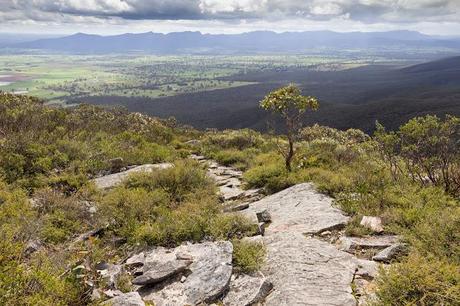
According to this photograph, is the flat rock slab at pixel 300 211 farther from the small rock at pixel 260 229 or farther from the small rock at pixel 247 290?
the small rock at pixel 247 290

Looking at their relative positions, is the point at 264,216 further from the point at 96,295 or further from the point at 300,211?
the point at 96,295

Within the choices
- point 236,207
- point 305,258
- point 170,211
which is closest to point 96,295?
point 305,258

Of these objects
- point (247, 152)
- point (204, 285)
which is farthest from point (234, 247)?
point (247, 152)

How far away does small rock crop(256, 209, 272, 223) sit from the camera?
400 inches

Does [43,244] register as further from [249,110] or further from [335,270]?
[249,110]

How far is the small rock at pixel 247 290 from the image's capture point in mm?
6348

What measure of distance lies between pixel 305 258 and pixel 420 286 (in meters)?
2.42

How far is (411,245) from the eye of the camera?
7.80 m

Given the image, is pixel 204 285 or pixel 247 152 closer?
pixel 204 285

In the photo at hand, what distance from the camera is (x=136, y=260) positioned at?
7.98 metres

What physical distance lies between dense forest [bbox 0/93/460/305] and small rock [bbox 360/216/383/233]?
0.16 meters

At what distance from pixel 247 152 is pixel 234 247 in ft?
41.9

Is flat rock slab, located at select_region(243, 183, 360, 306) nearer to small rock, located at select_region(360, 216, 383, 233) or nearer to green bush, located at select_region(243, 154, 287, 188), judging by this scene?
small rock, located at select_region(360, 216, 383, 233)

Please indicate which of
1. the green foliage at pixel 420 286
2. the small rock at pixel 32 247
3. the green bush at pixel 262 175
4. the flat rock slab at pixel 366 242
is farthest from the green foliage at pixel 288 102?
the green foliage at pixel 420 286
